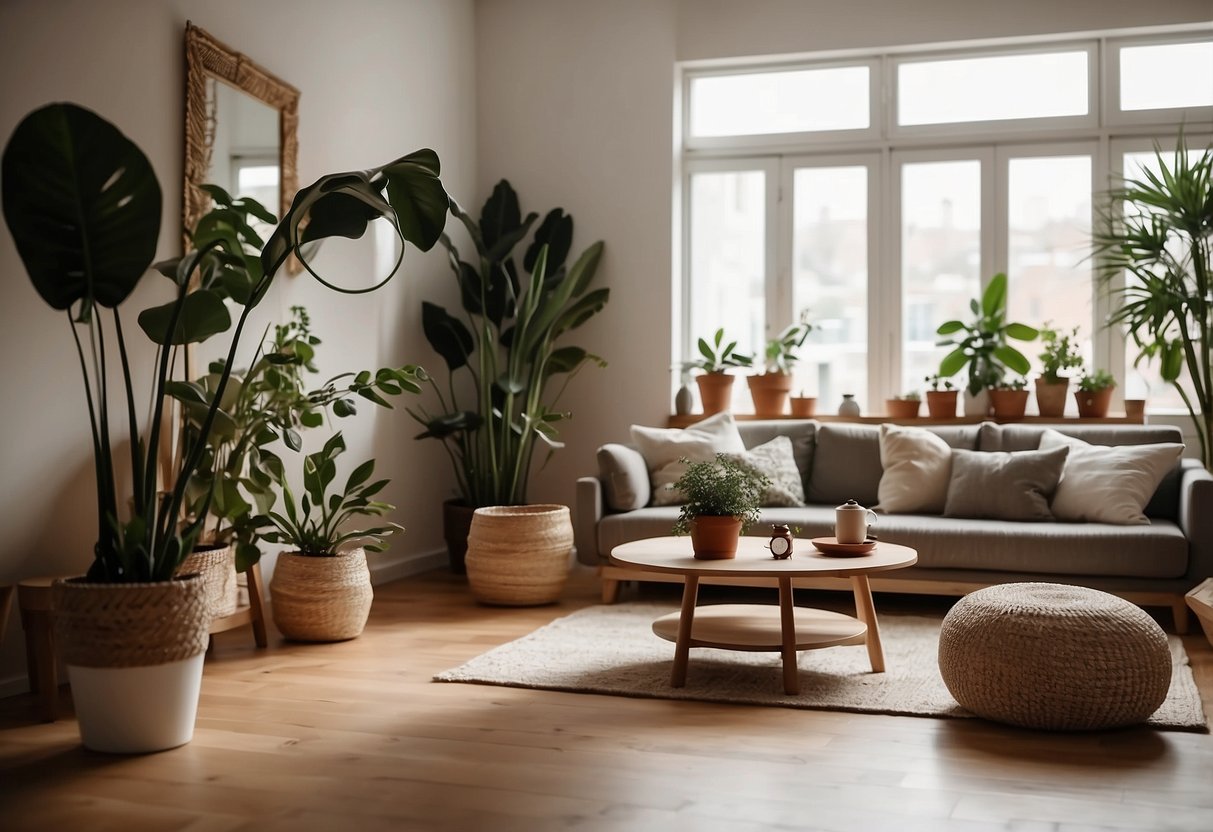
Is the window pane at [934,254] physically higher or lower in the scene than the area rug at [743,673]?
higher

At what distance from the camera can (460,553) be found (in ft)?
19.4

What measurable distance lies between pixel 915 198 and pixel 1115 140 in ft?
3.39

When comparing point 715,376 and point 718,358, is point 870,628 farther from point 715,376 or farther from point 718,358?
point 718,358

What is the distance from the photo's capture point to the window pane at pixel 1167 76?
5.84m

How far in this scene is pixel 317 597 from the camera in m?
4.22

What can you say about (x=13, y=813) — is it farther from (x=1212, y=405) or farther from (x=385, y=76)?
(x=1212, y=405)

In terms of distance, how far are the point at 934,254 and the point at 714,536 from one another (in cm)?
317

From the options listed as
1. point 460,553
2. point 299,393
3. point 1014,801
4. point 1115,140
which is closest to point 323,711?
point 299,393

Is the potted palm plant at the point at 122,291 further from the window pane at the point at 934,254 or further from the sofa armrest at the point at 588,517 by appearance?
the window pane at the point at 934,254

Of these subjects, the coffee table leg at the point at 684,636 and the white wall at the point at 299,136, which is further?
the coffee table leg at the point at 684,636

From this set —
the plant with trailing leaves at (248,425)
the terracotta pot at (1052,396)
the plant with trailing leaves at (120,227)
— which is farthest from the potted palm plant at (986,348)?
the plant with trailing leaves at (120,227)

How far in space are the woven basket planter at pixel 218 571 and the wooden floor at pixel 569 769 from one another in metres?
0.33

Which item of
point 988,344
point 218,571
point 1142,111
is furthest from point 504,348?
point 1142,111

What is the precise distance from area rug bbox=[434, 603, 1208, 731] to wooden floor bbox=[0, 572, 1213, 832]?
0.08 metres
